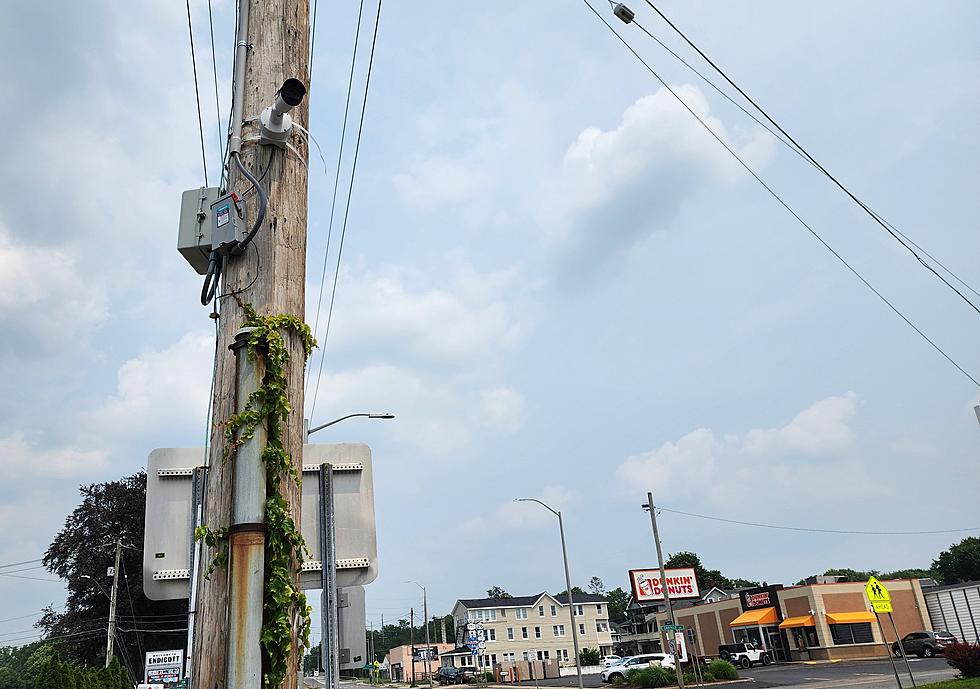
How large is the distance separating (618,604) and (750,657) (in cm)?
11185

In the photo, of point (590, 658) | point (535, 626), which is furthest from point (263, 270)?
point (535, 626)

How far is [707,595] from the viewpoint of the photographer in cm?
9206

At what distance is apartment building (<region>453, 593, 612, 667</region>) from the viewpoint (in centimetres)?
8262

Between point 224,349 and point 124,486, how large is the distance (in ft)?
130

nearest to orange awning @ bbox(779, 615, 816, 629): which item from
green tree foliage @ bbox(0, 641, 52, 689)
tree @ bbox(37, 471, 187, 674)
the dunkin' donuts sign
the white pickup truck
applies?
the white pickup truck

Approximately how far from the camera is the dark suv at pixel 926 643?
4556cm

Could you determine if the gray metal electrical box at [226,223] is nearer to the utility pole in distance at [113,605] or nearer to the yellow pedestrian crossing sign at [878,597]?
the yellow pedestrian crossing sign at [878,597]

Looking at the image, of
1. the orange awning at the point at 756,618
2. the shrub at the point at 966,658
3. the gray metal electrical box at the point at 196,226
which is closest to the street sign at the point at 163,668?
the gray metal electrical box at the point at 196,226

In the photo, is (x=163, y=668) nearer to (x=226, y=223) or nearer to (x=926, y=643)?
(x=226, y=223)

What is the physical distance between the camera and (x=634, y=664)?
48.9 m

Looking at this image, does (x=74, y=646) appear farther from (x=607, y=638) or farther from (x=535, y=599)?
(x=607, y=638)

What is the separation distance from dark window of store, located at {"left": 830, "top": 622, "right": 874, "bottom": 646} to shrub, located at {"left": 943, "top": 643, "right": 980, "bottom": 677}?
2479cm

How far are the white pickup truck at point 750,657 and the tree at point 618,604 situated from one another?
81693 millimetres

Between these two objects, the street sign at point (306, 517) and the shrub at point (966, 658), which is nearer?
the street sign at point (306, 517)
